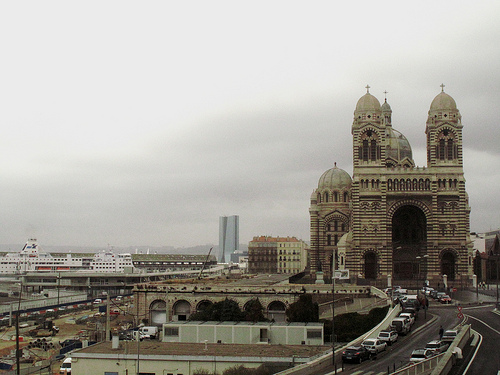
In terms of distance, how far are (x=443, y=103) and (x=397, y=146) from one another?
72.8 ft

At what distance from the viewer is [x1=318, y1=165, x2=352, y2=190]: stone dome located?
128 metres

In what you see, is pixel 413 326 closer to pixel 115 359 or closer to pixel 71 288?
pixel 115 359

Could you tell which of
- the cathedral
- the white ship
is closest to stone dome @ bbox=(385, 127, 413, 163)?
the cathedral

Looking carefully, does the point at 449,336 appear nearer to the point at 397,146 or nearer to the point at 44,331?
the point at 44,331

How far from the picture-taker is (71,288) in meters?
170

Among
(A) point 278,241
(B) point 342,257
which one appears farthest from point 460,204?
(A) point 278,241

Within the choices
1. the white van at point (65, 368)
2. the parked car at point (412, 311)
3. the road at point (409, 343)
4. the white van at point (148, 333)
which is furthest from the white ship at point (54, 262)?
the road at point (409, 343)

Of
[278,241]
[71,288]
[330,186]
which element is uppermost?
[330,186]

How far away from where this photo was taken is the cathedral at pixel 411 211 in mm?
93188

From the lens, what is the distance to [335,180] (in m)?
128

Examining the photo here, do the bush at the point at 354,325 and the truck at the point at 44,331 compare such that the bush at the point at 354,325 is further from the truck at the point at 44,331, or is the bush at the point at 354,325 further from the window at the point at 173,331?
the truck at the point at 44,331

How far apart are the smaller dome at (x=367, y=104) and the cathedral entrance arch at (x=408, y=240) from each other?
17557 millimetres

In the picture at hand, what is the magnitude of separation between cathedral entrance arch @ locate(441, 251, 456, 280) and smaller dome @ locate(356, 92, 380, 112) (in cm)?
2677

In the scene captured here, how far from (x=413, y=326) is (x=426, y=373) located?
2037 cm
